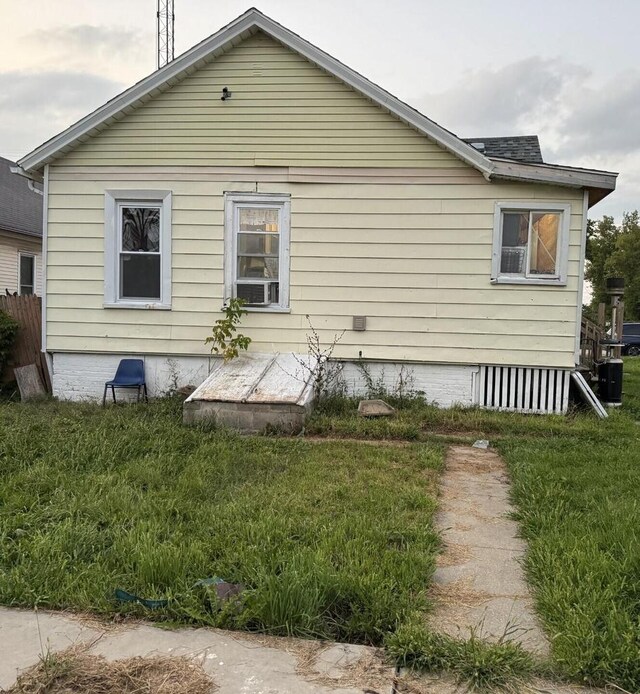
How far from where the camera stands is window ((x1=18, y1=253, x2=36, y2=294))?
1891cm

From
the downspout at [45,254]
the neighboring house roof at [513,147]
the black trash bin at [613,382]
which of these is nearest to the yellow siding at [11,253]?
the downspout at [45,254]

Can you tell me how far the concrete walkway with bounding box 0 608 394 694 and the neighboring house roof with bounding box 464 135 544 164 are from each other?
9.25 metres

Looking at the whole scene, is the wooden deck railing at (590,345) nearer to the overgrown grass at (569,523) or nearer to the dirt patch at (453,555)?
the overgrown grass at (569,523)

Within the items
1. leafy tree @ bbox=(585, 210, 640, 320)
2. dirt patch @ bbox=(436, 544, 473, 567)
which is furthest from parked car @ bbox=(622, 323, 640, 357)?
dirt patch @ bbox=(436, 544, 473, 567)

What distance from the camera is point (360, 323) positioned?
8633 mm

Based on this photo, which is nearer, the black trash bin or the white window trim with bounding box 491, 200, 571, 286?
the white window trim with bounding box 491, 200, 571, 286

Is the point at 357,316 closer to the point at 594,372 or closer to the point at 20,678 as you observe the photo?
the point at 594,372

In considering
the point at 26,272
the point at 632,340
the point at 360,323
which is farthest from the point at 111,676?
the point at 632,340

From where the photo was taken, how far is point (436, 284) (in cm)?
851

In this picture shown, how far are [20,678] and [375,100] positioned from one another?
25.8ft

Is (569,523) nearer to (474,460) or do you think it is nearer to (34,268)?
(474,460)

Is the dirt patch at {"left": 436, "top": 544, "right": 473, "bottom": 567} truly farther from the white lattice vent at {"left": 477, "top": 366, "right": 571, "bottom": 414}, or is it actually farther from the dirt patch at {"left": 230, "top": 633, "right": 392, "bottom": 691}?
the white lattice vent at {"left": 477, "top": 366, "right": 571, "bottom": 414}

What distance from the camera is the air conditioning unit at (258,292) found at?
348 inches

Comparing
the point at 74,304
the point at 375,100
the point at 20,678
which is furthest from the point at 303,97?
the point at 20,678
